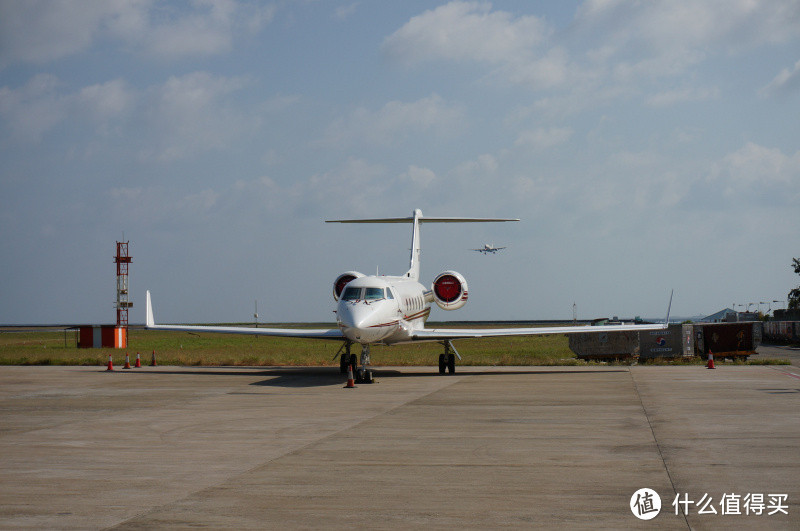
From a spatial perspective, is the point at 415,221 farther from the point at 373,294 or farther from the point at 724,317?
the point at 724,317

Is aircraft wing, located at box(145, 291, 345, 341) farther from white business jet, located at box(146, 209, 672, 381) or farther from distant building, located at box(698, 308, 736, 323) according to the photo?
distant building, located at box(698, 308, 736, 323)

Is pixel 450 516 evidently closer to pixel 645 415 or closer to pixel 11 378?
pixel 645 415

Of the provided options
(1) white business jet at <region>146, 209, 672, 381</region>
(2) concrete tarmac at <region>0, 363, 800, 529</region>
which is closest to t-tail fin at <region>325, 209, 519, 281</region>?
(1) white business jet at <region>146, 209, 672, 381</region>

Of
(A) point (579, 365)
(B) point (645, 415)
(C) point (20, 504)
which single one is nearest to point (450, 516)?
(C) point (20, 504)

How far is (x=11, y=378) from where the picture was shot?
24.4 meters

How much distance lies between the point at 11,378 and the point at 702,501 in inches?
885

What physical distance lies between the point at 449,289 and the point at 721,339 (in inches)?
475

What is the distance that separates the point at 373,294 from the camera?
73.8 feet

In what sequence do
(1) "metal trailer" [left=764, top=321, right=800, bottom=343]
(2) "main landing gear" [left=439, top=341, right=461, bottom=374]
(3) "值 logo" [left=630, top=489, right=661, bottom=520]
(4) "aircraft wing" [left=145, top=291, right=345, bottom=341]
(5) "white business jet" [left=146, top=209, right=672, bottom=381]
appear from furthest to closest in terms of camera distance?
(1) "metal trailer" [left=764, top=321, right=800, bottom=343] < (2) "main landing gear" [left=439, top=341, right=461, bottom=374] < (4) "aircraft wing" [left=145, top=291, right=345, bottom=341] < (5) "white business jet" [left=146, top=209, right=672, bottom=381] < (3) "值 logo" [left=630, top=489, right=661, bottom=520]

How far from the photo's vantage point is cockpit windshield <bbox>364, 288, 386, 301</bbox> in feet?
73.4

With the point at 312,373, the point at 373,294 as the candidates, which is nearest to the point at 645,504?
the point at 373,294

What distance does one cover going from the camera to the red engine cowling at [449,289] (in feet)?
93.2

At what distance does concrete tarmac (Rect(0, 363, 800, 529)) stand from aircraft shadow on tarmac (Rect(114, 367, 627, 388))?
3.03 meters

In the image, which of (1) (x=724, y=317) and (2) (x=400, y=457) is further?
(1) (x=724, y=317)
